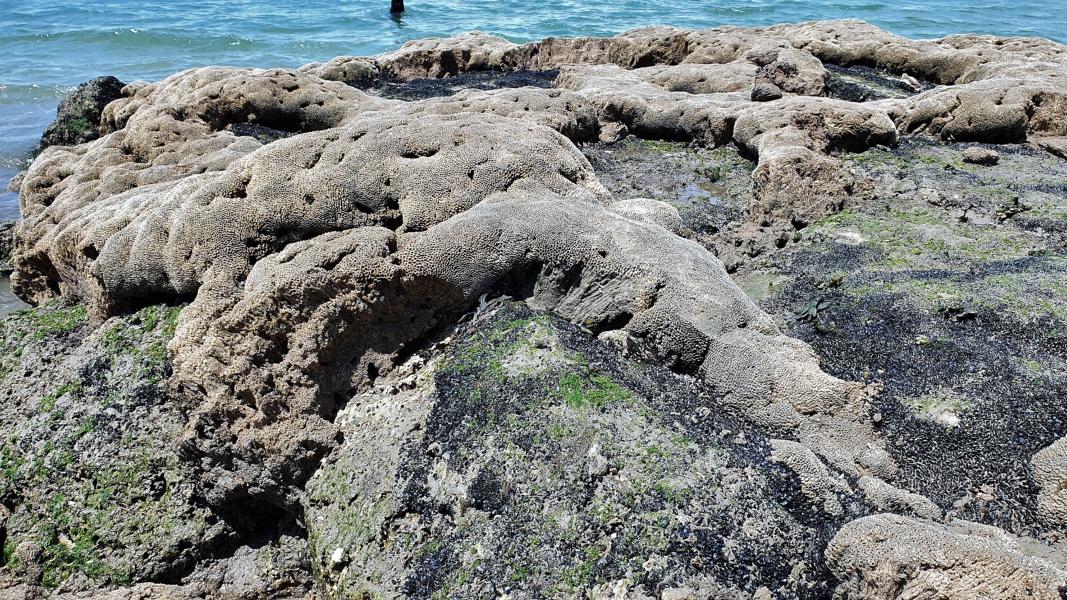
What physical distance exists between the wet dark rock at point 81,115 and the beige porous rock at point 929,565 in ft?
53.4

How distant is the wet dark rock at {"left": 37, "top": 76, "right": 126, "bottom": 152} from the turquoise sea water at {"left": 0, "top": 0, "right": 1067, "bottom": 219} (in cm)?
617

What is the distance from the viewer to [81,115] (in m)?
15.8

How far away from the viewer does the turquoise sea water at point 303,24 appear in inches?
1078

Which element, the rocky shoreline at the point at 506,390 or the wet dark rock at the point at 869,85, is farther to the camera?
the wet dark rock at the point at 869,85

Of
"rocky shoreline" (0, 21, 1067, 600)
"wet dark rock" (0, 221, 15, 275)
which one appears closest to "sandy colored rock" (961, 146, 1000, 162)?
"rocky shoreline" (0, 21, 1067, 600)

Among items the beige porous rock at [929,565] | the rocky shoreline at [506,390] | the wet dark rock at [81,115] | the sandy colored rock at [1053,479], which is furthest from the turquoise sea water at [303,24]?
the sandy colored rock at [1053,479]

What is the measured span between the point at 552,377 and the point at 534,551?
109 centimetres

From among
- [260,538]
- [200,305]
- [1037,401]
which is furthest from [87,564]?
[1037,401]

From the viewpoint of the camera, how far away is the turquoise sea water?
2738 cm

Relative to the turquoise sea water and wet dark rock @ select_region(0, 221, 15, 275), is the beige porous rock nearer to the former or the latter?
wet dark rock @ select_region(0, 221, 15, 275)

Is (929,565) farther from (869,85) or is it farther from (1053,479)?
(869,85)

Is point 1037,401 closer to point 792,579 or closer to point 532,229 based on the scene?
point 792,579

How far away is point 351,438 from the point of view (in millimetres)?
4973

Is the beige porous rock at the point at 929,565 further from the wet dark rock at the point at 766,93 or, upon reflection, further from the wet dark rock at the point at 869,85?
the wet dark rock at the point at 869,85
